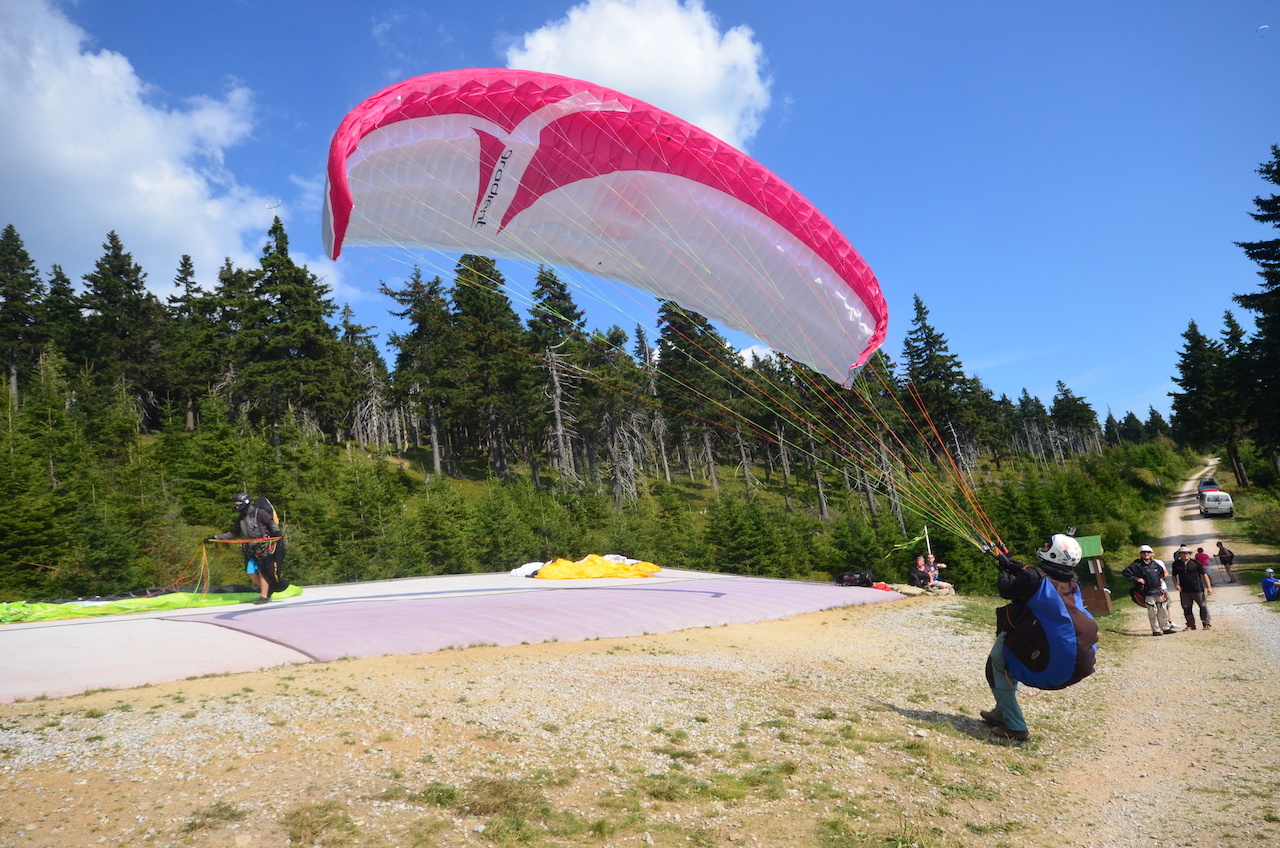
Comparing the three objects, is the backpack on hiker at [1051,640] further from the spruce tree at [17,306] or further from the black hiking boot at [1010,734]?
the spruce tree at [17,306]

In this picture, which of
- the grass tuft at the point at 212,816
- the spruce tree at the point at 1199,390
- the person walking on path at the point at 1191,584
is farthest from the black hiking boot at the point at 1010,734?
the spruce tree at the point at 1199,390

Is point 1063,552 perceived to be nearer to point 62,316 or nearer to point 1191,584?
point 1191,584

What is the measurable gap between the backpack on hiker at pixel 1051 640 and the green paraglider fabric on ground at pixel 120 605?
918 cm

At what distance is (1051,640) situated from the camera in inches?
188

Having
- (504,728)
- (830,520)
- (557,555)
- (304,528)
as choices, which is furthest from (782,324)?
(830,520)

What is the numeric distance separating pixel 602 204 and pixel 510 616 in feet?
16.6

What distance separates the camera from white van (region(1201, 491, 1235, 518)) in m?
31.9

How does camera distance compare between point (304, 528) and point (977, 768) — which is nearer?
point (977, 768)

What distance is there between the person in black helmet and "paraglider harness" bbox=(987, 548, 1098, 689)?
8.46 meters

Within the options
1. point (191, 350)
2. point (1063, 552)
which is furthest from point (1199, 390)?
point (191, 350)

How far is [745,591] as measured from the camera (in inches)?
453

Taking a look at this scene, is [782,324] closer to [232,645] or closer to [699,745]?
[699,745]

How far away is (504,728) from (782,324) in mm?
5607

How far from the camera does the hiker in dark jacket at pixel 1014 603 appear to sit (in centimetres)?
494
